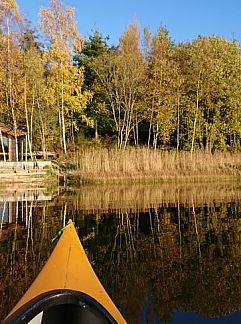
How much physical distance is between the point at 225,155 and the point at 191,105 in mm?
5758

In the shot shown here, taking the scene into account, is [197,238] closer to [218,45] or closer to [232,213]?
[232,213]

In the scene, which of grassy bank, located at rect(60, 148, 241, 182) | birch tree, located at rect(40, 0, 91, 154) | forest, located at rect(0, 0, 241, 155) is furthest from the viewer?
birch tree, located at rect(40, 0, 91, 154)

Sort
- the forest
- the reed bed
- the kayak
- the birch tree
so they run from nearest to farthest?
1. the kayak
2. the reed bed
3. the forest
4. the birch tree

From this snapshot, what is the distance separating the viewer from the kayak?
3438 millimetres

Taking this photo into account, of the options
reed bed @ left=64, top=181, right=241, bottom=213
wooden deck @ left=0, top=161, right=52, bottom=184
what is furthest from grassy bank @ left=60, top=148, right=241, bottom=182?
wooden deck @ left=0, top=161, right=52, bottom=184

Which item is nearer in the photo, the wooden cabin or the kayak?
the kayak

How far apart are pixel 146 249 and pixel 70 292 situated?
18.7 feet

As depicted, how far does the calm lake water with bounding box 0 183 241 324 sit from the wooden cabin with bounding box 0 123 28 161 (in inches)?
409

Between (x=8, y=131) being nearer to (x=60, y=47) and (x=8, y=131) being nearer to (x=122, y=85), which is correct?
(x=60, y=47)

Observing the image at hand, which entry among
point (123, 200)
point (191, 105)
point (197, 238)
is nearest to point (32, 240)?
point (197, 238)

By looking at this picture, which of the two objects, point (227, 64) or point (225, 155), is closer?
point (225, 155)

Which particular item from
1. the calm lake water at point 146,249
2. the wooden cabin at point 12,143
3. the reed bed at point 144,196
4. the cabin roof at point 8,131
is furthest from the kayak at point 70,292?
the cabin roof at point 8,131

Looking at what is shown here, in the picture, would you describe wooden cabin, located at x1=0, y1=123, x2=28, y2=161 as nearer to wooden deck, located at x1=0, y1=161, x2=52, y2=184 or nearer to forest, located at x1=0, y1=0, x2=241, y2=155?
forest, located at x1=0, y1=0, x2=241, y2=155

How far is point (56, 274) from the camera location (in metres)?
4.12
